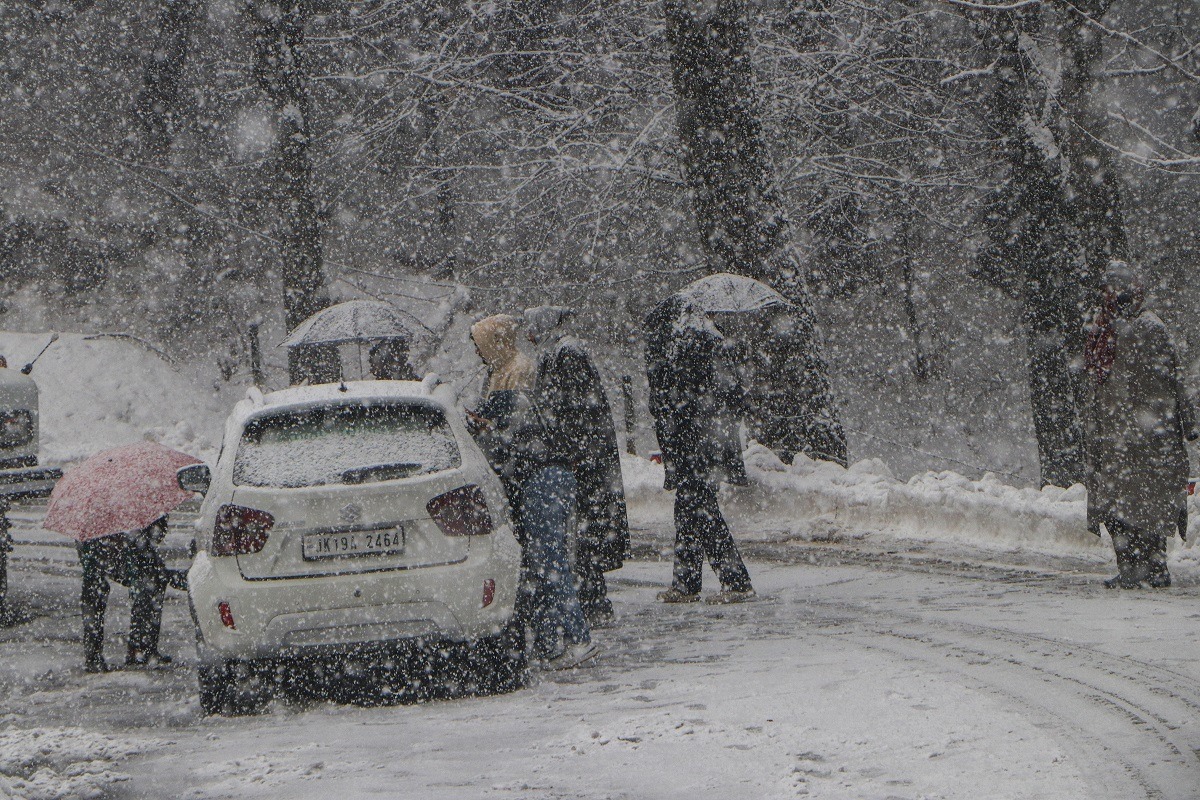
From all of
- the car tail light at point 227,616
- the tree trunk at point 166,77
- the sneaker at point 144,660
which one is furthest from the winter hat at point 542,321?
the tree trunk at point 166,77

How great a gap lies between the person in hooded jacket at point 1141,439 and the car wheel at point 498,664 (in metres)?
4.12

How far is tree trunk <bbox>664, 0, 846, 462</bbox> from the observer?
1402cm

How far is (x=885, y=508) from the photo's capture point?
37.9 ft

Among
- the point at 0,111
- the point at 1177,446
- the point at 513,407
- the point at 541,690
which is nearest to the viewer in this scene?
the point at 541,690

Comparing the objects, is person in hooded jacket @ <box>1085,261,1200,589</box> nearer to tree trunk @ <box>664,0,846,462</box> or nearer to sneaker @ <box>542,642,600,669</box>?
sneaker @ <box>542,642,600,669</box>

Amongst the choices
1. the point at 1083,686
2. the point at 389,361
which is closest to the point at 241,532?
the point at 1083,686

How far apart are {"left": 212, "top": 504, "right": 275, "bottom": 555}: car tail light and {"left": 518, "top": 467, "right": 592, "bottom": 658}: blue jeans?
1427 mm

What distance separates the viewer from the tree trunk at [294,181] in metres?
18.3

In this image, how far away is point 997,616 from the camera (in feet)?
24.3

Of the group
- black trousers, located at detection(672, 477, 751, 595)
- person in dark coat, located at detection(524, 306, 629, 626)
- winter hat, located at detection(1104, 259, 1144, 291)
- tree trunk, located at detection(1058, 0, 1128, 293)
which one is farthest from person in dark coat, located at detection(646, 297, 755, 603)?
tree trunk, located at detection(1058, 0, 1128, 293)

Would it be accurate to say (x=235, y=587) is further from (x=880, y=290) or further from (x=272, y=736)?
(x=880, y=290)

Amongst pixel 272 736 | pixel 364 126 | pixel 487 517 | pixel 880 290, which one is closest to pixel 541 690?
pixel 487 517

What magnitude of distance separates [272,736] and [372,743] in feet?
1.73

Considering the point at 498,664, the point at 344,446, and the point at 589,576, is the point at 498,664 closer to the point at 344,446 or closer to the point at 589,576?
the point at 344,446
